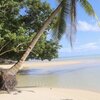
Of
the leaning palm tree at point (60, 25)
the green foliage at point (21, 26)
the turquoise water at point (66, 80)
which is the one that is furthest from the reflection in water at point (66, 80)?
the leaning palm tree at point (60, 25)

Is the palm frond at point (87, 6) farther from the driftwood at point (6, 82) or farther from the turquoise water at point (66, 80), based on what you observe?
the driftwood at point (6, 82)

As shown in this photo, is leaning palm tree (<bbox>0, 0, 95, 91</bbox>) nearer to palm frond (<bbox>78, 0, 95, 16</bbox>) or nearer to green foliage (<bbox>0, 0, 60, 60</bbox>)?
palm frond (<bbox>78, 0, 95, 16</bbox>)

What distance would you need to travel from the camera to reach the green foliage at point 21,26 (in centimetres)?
2195

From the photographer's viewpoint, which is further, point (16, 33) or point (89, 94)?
point (16, 33)

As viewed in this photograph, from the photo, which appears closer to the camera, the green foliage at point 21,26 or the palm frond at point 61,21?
the palm frond at point 61,21

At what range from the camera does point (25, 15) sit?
957 inches

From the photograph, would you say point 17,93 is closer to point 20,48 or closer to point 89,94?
point 89,94

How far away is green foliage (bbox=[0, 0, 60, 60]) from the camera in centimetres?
2195

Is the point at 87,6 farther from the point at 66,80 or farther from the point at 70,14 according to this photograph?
the point at 66,80

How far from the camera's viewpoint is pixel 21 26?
76.2 ft

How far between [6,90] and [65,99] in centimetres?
345

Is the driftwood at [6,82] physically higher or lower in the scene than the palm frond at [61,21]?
lower

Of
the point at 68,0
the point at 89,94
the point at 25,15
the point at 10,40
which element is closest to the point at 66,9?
the point at 68,0

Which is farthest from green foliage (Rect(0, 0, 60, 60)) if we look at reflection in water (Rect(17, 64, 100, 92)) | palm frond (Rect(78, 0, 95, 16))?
palm frond (Rect(78, 0, 95, 16))
